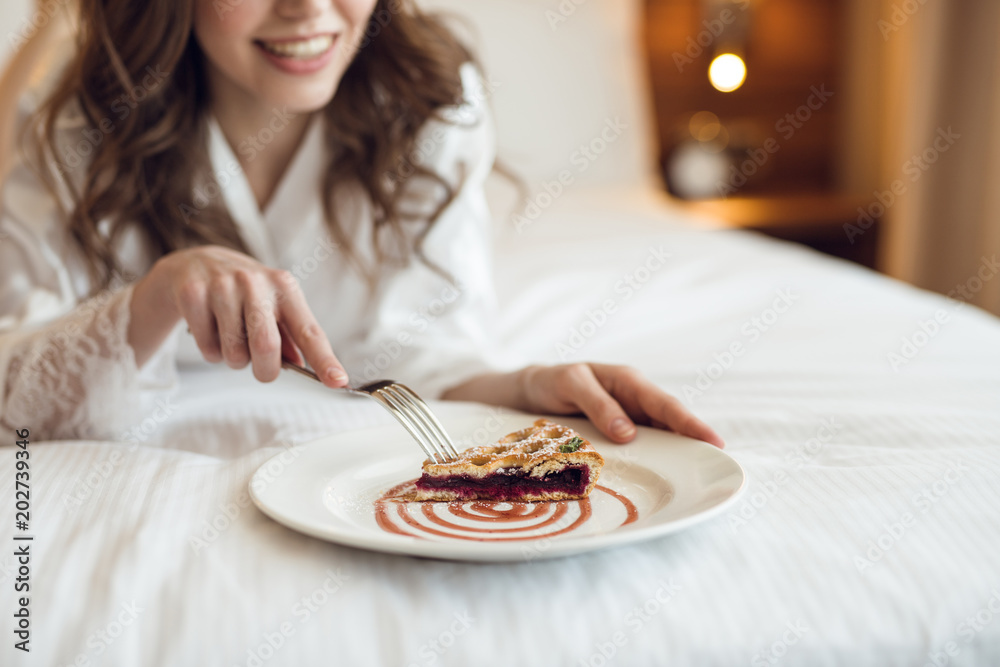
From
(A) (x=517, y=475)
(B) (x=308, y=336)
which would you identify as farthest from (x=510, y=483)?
(B) (x=308, y=336)

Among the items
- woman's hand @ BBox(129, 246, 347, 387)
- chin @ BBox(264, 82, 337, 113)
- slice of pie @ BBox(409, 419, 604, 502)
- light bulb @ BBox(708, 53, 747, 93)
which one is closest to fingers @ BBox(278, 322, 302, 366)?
woman's hand @ BBox(129, 246, 347, 387)

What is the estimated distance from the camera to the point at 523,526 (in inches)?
28.2

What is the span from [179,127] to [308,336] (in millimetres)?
724

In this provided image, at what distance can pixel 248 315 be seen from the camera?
2.87ft

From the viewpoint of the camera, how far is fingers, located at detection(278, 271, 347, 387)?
850 mm

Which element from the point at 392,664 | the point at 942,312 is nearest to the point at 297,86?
the point at 392,664

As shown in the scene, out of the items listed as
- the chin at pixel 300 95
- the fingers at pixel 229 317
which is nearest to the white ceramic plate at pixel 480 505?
the fingers at pixel 229 317

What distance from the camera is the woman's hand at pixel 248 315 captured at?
0.87 m

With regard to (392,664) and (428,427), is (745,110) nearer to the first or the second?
(428,427)

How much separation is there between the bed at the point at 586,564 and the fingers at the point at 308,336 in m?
0.11

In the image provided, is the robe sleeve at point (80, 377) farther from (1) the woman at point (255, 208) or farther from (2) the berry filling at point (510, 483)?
(2) the berry filling at point (510, 483)

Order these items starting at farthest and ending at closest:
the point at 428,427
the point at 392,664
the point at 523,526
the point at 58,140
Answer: the point at 58,140
the point at 428,427
the point at 523,526
the point at 392,664

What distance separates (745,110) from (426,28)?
2436mm

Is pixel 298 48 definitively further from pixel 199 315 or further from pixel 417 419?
pixel 417 419
